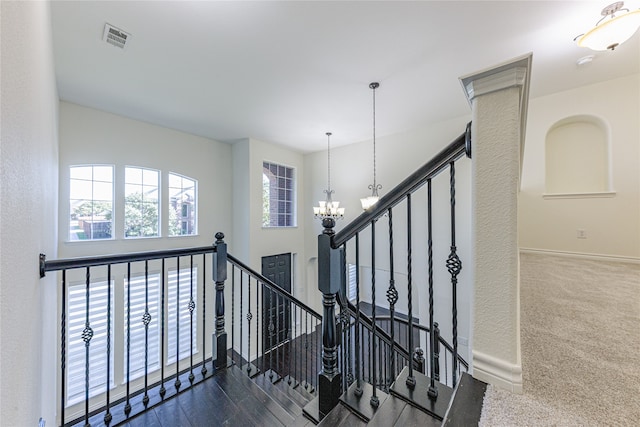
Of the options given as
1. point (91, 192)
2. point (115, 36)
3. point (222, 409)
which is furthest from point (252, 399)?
point (91, 192)

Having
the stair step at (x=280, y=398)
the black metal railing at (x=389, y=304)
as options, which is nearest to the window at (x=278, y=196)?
the stair step at (x=280, y=398)

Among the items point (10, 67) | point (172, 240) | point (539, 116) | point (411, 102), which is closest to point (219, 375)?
point (10, 67)

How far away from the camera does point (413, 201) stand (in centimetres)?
477

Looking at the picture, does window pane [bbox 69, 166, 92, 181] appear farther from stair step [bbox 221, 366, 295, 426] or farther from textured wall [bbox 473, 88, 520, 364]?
textured wall [bbox 473, 88, 520, 364]

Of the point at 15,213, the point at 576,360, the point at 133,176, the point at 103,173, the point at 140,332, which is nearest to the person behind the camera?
the point at 15,213

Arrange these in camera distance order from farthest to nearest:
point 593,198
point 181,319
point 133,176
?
point 181,319 < point 133,176 < point 593,198

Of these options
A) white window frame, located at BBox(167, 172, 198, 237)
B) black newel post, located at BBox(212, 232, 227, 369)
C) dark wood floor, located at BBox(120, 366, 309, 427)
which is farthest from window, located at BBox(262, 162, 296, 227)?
dark wood floor, located at BBox(120, 366, 309, 427)

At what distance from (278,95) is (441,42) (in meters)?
2.14

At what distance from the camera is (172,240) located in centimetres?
464

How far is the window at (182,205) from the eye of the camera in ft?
15.6

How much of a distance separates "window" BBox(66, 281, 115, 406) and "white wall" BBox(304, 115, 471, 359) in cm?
408

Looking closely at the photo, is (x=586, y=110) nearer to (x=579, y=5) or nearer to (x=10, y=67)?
(x=579, y=5)

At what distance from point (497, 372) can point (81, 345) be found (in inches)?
204

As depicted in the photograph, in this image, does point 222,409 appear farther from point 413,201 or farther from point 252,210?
point 413,201
